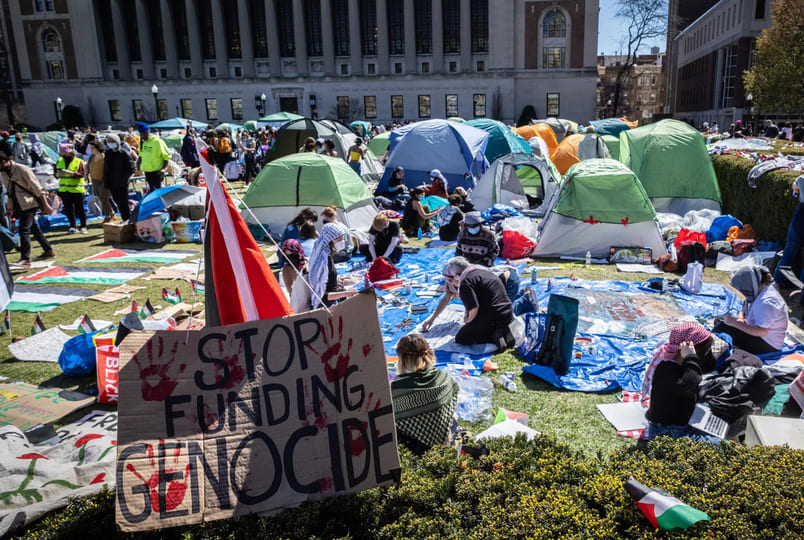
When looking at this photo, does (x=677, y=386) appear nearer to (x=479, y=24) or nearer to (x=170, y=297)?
(x=170, y=297)

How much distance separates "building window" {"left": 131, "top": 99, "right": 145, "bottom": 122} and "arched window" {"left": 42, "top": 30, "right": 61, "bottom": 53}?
885 centimetres

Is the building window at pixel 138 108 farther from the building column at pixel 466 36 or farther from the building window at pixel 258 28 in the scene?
the building column at pixel 466 36

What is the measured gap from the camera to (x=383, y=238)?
31.0 ft

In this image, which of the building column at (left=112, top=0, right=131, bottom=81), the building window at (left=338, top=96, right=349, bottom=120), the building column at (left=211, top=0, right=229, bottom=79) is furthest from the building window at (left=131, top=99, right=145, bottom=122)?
the building window at (left=338, top=96, right=349, bottom=120)

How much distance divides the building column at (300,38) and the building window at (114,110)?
18064 mm

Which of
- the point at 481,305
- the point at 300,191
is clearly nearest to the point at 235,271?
the point at 481,305

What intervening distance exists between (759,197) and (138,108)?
56110 mm

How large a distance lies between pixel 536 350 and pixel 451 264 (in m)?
1.31

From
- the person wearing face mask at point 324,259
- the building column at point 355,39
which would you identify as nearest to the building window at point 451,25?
the building column at point 355,39

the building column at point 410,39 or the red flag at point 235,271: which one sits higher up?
the building column at point 410,39

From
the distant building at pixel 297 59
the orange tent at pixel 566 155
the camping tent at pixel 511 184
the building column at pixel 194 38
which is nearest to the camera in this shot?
the camping tent at pixel 511 184

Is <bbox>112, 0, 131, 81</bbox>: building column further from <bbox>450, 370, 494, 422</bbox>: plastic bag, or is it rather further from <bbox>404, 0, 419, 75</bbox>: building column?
<bbox>450, 370, 494, 422</bbox>: plastic bag

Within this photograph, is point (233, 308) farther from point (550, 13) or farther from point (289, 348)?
point (550, 13)

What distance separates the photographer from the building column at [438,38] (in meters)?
49.7
